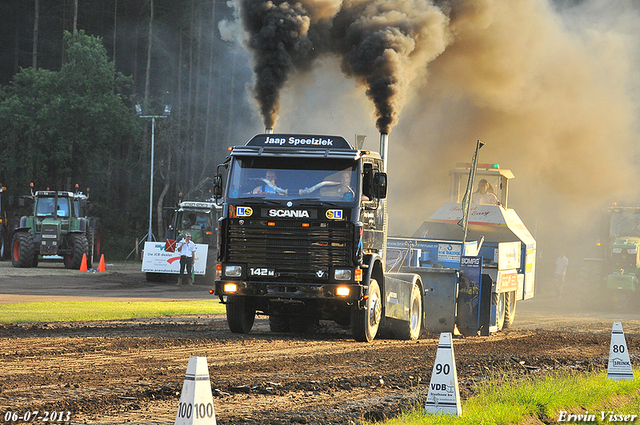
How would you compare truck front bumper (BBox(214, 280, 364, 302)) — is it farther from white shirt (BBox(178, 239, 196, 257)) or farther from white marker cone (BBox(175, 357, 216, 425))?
white shirt (BBox(178, 239, 196, 257))

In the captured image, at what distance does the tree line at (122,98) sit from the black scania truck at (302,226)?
3656 centimetres

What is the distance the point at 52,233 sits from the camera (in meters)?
30.3

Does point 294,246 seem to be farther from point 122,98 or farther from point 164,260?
point 122,98

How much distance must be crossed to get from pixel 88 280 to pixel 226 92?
101 feet

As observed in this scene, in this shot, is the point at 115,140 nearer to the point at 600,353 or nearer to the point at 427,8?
the point at 427,8

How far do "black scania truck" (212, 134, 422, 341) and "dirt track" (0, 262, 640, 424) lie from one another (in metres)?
0.81

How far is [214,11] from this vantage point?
180ft

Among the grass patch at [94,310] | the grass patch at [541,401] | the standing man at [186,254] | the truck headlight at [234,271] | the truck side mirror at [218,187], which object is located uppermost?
the truck side mirror at [218,187]

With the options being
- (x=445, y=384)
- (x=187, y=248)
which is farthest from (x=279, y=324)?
A: (x=187, y=248)

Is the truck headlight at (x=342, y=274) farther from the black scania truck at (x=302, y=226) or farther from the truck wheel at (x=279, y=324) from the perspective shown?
the truck wheel at (x=279, y=324)

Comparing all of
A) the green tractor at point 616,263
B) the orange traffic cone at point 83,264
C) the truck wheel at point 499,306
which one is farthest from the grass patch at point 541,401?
the orange traffic cone at point 83,264

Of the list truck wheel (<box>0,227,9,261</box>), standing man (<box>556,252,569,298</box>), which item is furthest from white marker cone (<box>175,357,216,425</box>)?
truck wheel (<box>0,227,9,261</box>)

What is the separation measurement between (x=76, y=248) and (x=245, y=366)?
77.3 feet

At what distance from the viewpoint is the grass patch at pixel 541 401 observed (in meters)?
6.49
